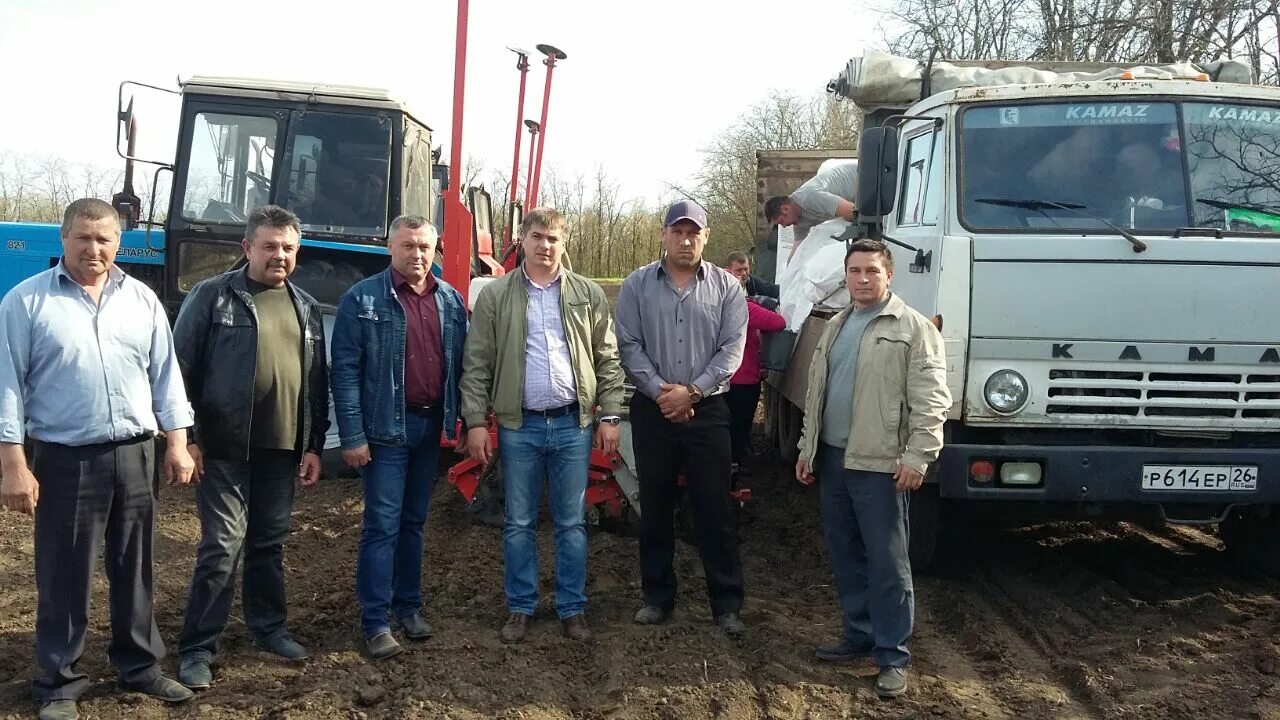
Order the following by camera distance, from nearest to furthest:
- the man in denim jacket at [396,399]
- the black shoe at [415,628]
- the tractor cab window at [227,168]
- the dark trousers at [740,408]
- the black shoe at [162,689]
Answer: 1. the black shoe at [162,689]
2. the man in denim jacket at [396,399]
3. the black shoe at [415,628]
4. the dark trousers at [740,408]
5. the tractor cab window at [227,168]

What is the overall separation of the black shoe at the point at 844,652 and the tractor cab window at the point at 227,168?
527cm

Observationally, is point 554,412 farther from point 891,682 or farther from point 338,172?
point 338,172

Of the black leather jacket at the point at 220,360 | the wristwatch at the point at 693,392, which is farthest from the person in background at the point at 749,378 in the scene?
the black leather jacket at the point at 220,360

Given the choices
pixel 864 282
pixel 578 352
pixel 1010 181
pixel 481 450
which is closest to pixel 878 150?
pixel 1010 181

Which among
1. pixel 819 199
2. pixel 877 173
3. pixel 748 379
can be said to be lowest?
pixel 748 379

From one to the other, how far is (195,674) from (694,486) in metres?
2.20

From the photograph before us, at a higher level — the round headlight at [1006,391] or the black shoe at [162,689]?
the round headlight at [1006,391]

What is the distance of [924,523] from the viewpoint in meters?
5.21

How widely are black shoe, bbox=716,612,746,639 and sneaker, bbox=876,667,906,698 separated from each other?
74cm

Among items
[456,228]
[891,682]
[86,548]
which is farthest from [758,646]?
[456,228]

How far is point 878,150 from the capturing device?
533cm

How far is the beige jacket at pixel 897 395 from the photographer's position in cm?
399

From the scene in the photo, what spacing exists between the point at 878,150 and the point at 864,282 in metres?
1.42

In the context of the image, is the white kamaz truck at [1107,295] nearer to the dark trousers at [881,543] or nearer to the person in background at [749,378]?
the dark trousers at [881,543]
